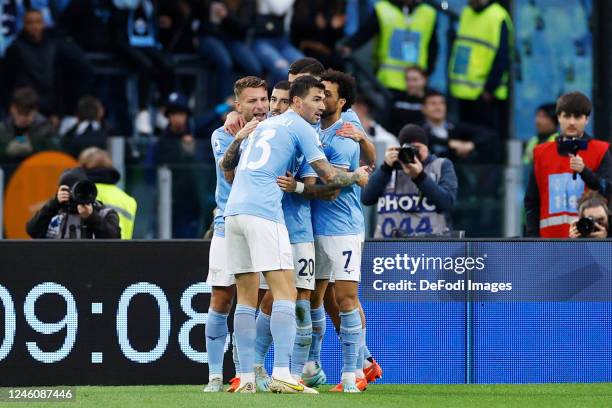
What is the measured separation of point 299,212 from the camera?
34.8 feet

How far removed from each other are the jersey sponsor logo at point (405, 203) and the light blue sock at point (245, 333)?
2.85 m

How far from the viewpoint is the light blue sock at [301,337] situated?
34.9ft

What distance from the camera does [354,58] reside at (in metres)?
18.3

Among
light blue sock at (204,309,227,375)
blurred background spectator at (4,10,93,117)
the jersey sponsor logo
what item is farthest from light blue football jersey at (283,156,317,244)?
blurred background spectator at (4,10,93,117)

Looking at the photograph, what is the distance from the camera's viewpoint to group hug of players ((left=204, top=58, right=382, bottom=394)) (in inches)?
402

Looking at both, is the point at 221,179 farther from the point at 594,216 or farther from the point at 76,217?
the point at 594,216

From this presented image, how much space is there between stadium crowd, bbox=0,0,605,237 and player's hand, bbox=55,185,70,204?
4755 mm

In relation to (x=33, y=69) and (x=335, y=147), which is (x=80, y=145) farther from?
(x=335, y=147)

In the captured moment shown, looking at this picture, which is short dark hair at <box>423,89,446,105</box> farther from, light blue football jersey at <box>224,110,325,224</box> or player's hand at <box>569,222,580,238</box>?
light blue football jersey at <box>224,110,325,224</box>

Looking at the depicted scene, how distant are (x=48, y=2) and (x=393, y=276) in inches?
293

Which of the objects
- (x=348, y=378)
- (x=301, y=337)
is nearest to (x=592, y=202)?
(x=348, y=378)

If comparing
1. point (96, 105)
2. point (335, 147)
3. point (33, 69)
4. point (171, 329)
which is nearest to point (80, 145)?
point (96, 105)

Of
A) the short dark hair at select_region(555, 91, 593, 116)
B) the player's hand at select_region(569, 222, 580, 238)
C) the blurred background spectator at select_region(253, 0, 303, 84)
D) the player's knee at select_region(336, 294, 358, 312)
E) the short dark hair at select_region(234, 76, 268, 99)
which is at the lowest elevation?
the player's knee at select_region(336, 294, 358, 312)

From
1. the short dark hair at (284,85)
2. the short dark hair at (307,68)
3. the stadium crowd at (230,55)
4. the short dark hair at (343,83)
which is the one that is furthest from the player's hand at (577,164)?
the stadium crowd at (230,55)
